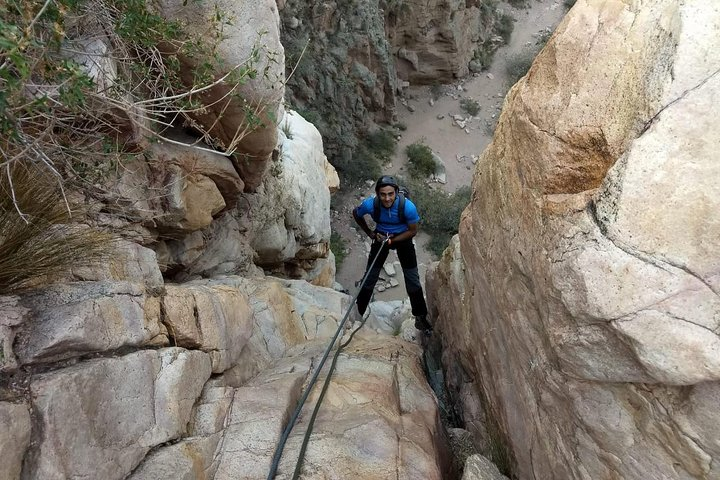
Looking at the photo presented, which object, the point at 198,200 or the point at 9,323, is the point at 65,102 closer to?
the point at 9,323

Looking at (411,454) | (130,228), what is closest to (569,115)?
(411,454)

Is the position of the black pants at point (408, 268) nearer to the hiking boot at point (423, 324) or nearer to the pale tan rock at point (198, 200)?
the hiking boot at point (423, 324)

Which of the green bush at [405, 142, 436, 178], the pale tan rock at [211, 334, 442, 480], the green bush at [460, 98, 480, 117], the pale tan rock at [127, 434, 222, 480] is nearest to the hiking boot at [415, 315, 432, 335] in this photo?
the pale tan rock at [211, 334, 442, 480]

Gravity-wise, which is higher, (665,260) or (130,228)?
(130,228)

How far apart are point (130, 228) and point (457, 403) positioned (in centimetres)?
359

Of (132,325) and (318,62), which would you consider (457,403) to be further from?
(318,62)

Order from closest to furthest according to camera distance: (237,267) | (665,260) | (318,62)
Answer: (665,260)
(237,267)
(318,62)

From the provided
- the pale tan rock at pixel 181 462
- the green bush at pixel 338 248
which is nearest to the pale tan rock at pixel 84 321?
the pale tan rock at pixel 181 462

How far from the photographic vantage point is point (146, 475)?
7.80ft

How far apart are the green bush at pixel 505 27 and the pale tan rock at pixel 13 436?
2290 centimetres

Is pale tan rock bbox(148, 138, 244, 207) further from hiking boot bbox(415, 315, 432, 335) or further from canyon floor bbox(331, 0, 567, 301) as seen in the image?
canyon floor bbox(331, 0, 567, 301)

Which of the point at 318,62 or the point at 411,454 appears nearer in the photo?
the point at 411,454

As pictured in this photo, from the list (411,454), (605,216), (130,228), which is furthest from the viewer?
(130,228)

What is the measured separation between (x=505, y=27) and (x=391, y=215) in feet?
62.7
